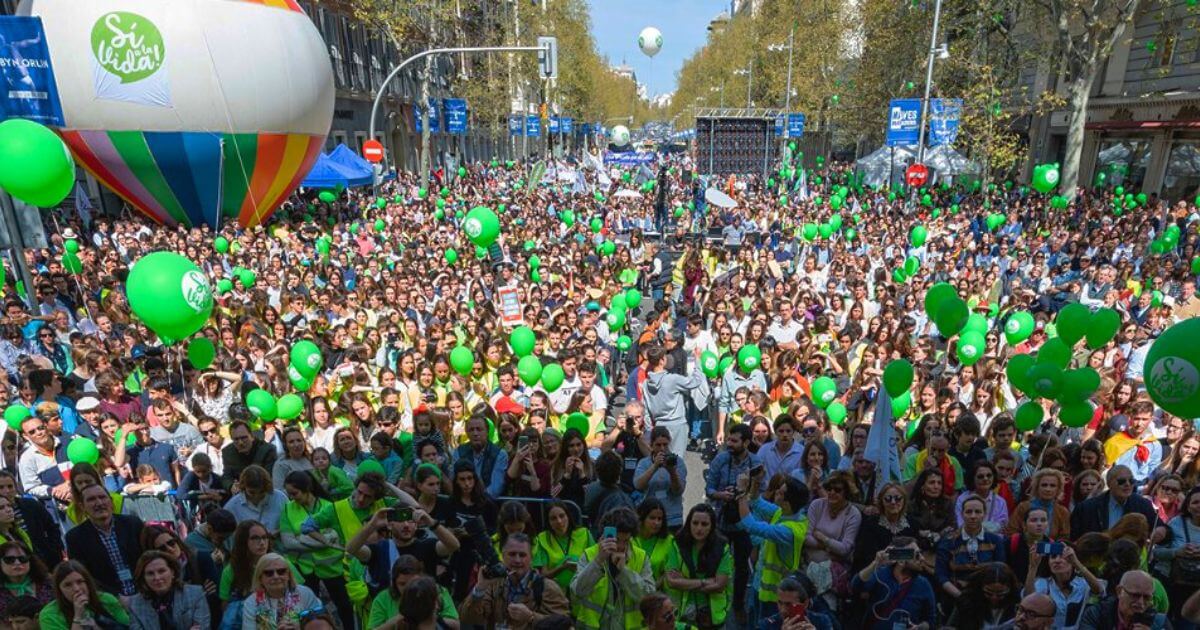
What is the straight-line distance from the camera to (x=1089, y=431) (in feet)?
19.7

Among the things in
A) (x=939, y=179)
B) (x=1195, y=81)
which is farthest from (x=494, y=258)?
(x=939, y=179)

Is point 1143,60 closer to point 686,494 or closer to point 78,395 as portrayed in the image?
point 686,494

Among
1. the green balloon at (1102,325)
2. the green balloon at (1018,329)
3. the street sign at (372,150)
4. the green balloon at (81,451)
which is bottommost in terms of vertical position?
the green balloon at (81,451)

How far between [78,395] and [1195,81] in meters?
26.3

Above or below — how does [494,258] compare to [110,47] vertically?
below

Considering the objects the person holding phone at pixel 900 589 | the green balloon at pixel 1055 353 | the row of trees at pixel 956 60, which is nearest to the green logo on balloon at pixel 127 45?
the green balloon at pixel 1055 353

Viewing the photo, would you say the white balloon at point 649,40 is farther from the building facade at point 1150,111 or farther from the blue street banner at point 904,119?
the building facade at point 1150,111

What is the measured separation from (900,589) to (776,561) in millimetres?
709

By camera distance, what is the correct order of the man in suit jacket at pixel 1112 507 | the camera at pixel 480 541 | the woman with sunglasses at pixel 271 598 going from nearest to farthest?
the woman with sunglasses at pixel 271 598
the camera at pixel 480 541
the man in suit jacket at pixel 1112 507

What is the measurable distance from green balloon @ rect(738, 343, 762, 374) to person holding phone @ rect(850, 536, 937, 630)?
10.3 feet

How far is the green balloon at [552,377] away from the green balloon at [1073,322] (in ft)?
14.1

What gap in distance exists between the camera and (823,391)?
6355 millimetres

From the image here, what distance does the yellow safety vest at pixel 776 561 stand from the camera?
13.4 feet

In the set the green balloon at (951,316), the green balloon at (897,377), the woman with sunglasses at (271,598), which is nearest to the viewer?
the woman with sunglasses at (271,598)
